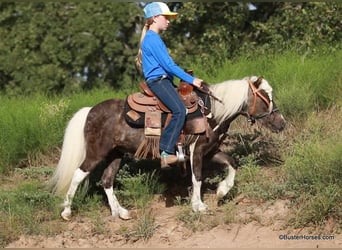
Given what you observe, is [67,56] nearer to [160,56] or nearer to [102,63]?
[102,63]

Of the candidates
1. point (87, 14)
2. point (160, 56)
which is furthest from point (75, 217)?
point (87, 14)

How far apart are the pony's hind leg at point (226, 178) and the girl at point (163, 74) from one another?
2.36ft

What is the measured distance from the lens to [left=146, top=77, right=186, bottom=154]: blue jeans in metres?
7.03

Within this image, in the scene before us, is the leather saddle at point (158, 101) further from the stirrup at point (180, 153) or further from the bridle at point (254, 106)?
the bridle at point (254, 106)

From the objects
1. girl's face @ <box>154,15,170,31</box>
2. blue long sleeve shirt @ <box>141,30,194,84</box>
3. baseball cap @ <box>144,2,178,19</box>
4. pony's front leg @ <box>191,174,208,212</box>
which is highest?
baseball cap @ <box>144,2,178,19</box>

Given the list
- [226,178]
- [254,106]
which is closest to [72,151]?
[226,178]

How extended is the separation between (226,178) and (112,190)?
1437 mm

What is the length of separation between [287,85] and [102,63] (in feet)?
32.1

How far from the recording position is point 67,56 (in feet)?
58.9

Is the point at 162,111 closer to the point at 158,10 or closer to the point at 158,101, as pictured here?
the point at 158,101

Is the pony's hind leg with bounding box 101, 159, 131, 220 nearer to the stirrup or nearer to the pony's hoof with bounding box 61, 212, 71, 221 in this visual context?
the pony's hoof with bounding box 61, 212, 71, 221

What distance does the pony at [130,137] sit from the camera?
7336mm

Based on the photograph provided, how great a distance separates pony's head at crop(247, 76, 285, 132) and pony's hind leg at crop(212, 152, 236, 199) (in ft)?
1.97

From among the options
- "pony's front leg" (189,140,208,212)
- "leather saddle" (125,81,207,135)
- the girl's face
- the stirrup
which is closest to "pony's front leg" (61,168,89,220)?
"leather saddle" (125,81,207,135)
